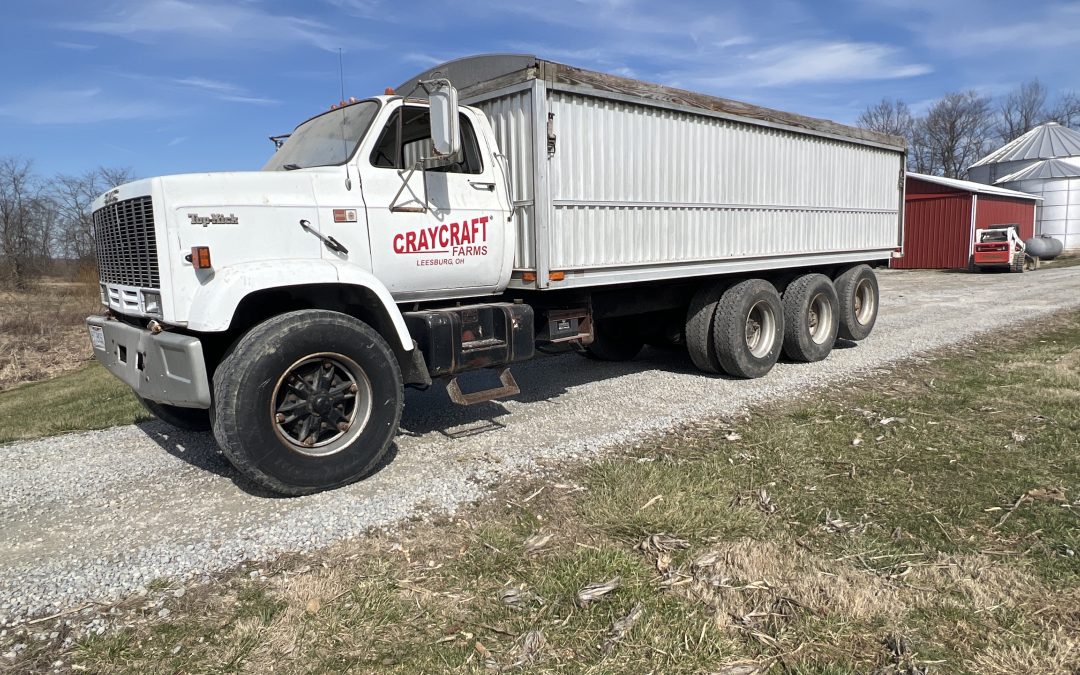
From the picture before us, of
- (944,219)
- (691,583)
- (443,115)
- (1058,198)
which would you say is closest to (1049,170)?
(1058,198)

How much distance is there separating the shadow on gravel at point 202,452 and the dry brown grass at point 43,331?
1021 cm

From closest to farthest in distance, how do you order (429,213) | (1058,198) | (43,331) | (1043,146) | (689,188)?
(429,213), (689,188), (43,331), (1058,198), (1043,146)

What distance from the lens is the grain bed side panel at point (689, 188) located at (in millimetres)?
6043

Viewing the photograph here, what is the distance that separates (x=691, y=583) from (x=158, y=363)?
342cm

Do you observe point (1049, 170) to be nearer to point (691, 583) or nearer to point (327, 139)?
point (327, 139)

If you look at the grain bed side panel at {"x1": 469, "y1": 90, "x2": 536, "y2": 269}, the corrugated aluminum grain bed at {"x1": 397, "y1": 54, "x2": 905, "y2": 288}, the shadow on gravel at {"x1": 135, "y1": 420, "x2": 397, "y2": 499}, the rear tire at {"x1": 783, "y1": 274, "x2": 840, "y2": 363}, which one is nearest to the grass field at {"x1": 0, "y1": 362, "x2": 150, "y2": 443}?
the shadow on gravel at {"x1": 135, "y1": 420, "x2": 397, "y2": 499}

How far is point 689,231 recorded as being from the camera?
7.19m

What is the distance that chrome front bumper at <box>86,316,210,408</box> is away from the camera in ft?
13.7

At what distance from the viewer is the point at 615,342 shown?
9.14 metres

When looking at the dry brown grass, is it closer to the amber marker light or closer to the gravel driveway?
the gravel driveway

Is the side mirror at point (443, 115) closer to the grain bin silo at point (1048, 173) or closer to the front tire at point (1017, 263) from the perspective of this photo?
the front tire at point (1017, 263)

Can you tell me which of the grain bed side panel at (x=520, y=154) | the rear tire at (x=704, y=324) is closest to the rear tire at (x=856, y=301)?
the rear tire at (x=704, y=324)

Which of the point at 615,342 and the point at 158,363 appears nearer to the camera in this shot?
the point at 158,363

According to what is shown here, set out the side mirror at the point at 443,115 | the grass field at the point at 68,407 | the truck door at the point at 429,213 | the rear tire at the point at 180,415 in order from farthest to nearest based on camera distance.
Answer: the grass field at the point at 68,407
the rear tire at the point at 180,415
the truck door at the point at 429,213
the side mirror at the point at 443,115
